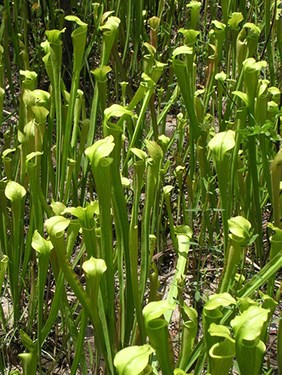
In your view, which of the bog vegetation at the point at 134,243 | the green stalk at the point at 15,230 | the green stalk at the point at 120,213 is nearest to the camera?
Result: the bog vegetation at the point at 134,243

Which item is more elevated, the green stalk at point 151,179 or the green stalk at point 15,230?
the green stalk at point 151,179

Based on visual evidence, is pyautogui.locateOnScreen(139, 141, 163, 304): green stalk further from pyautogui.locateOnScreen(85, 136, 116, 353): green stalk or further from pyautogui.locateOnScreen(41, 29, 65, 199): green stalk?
pyautogui.locateOnScreen(41, 29, 65, 199): green stalk

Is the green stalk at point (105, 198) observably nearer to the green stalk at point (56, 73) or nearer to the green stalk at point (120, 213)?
the green stalk at point (120, 213)

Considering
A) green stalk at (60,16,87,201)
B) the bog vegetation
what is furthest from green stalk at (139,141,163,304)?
green stalk at (60,16,87,201)

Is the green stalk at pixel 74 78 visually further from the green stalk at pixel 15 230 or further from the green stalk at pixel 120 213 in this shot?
the green stalk at pixel 120 213

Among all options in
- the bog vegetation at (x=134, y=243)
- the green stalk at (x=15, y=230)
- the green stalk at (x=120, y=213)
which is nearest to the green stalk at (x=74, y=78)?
the bog vegetation at (x=134, y=243)

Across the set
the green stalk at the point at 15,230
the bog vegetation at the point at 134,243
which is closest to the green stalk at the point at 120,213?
the bog vegetation at the point at 134,243

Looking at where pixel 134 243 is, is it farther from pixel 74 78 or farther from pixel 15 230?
pixel 74 78

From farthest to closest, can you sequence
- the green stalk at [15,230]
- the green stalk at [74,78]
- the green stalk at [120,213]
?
the green stalk at [74,78] < the green stalk at [15,230] < the green stalk at [120,213]

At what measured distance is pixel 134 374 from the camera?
1.99ft

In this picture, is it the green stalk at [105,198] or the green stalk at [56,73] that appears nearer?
the green stalk at [105,198]

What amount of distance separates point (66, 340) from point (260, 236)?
397 mm

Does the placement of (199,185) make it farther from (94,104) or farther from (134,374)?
(134,374)

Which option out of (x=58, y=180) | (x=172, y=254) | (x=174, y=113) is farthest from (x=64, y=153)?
(x=174, y=113)
